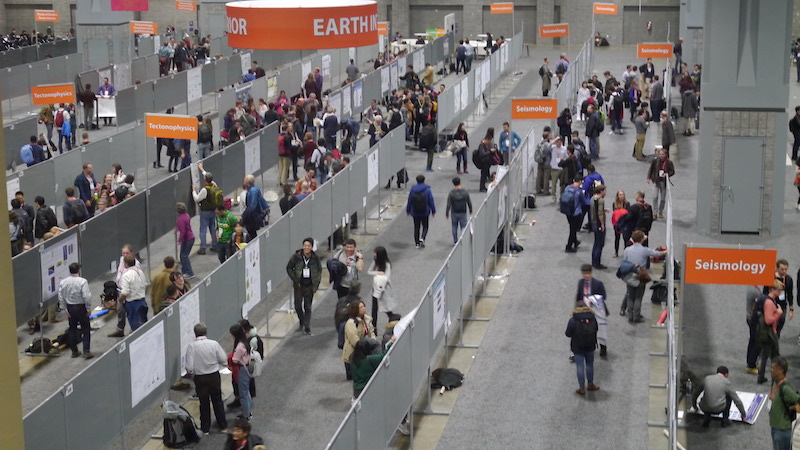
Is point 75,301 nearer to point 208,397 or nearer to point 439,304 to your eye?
point 208,397

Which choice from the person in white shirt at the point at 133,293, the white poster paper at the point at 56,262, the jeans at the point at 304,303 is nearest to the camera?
the person in white shirt at the point at 133,293

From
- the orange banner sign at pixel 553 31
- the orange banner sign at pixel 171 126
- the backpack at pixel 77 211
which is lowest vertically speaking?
the backpack at pixel 77 211

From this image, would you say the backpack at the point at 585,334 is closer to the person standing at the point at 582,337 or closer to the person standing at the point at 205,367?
the person standing at the point at 582,337

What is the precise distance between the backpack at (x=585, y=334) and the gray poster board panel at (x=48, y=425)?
251 inches

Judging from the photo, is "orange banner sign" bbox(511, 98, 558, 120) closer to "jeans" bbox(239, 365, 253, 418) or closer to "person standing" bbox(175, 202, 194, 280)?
"person standing" bbox(175, 202, 194, 280)

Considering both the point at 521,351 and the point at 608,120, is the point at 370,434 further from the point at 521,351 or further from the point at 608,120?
the point at 608,120

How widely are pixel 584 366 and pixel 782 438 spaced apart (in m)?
2.98

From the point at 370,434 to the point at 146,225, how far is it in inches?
410

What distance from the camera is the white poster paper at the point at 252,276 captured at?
55.9 feet

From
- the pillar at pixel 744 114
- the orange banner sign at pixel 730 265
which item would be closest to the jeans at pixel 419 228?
the pillar at pixel 744 114

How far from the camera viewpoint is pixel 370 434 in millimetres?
11891

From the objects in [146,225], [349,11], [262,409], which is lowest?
[262,409]

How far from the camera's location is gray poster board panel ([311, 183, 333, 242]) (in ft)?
66.9

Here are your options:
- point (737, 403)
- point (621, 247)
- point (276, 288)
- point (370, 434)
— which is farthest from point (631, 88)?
point (370, 434)
